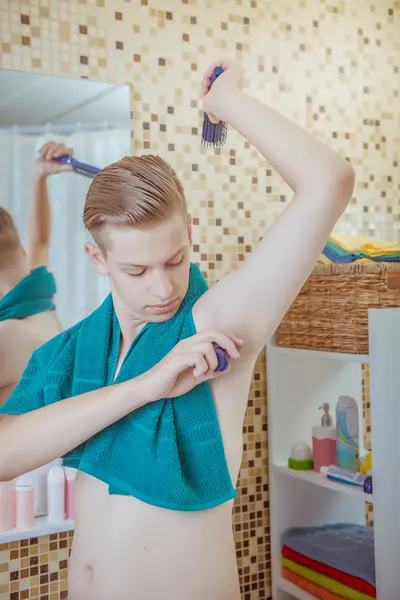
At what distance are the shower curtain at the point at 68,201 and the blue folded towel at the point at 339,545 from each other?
1059 millimetres

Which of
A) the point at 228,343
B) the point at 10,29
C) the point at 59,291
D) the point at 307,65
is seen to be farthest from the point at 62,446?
the point at 307,65

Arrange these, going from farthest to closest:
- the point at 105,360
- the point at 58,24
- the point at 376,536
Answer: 1. the point at 58,24
2. the point at 376,536
3. the point at 105,360

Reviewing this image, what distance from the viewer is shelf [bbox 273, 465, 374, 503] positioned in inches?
77.7

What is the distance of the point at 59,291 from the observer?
6.69 feet

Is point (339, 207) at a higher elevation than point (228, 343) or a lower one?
higher

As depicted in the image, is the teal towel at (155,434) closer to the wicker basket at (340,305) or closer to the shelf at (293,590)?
the wicker basket at (340,305)

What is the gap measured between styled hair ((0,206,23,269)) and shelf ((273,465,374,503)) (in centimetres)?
112

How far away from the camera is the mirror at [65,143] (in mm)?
1955

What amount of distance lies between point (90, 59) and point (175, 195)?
3.51 feet

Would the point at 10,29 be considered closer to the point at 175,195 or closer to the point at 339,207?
the point at 175,195

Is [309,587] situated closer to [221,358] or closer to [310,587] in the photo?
[310,587]

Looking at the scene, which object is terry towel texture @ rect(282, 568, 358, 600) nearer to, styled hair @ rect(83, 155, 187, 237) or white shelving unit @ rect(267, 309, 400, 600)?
white shelving unit @ rect(267, 309, 400, 600)


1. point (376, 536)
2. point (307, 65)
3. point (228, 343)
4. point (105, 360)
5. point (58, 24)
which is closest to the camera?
point (228, 343)

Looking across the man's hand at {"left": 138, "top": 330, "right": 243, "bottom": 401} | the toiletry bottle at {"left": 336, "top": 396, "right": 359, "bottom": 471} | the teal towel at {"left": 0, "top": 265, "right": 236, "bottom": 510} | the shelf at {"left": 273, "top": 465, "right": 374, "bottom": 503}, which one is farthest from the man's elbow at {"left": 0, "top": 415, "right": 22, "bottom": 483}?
the toiletry bottle at {"left": 336, "top": 396, "right": 359, "bottom": 471}
